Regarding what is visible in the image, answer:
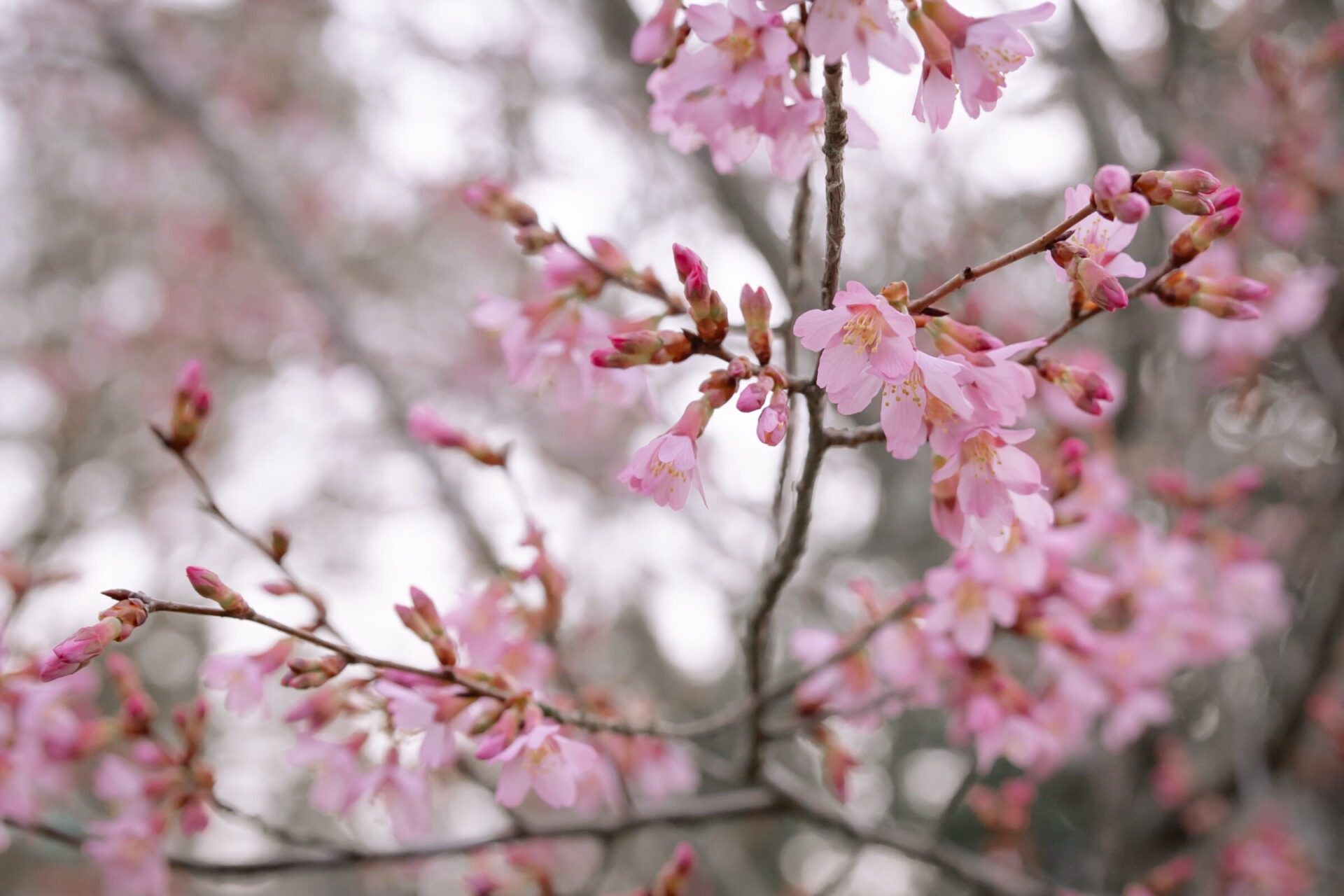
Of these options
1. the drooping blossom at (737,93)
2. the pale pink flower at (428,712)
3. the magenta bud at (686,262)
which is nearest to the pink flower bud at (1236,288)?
the drooping blossom at (737,93)

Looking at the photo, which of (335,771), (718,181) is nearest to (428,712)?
(335,771)

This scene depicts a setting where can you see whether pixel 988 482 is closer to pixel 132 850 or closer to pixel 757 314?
pixel 757 314

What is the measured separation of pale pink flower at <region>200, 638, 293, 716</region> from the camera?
142 centimetres

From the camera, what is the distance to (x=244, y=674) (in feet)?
4.67

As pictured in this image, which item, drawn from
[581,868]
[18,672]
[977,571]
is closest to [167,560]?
[581,868]

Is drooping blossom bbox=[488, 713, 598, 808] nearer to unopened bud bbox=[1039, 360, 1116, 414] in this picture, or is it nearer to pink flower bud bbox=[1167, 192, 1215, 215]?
unopened bud bbox=[1039, 360, 1116, 414]

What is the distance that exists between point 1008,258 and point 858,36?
0.90ft

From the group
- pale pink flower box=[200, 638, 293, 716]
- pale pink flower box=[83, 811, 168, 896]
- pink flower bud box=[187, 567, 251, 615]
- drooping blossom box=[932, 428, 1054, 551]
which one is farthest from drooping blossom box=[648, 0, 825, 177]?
pale pink flower box=[83, 811, 168, 896]

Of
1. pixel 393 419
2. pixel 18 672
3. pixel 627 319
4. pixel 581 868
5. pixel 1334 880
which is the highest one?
pixel 627 319

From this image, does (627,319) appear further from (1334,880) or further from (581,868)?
(581,868)

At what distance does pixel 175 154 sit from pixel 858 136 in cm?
733

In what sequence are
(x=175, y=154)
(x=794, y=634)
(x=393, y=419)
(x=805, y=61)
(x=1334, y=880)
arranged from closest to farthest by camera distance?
(x=805, y=61)
(x=794, y=634)
(x=393, y=419)
(x=1334, y=880)
(x=175, y=154)

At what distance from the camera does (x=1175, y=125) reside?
114 inches

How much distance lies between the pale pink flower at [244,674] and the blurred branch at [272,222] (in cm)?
102
